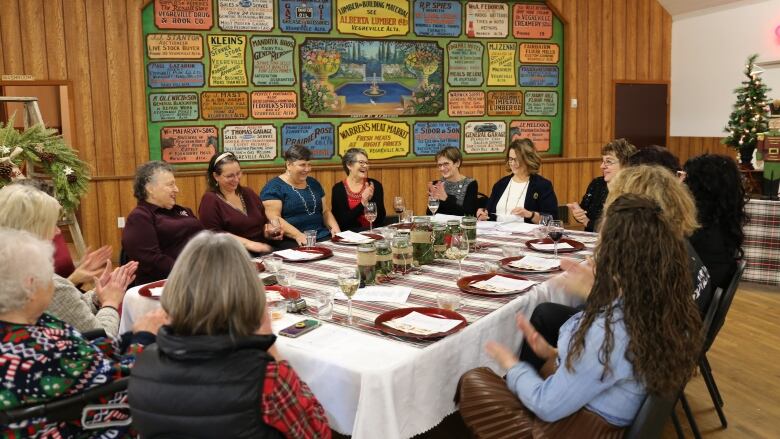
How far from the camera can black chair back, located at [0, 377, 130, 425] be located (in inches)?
63.9

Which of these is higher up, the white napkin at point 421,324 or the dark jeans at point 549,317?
the white napkin at point 421,324

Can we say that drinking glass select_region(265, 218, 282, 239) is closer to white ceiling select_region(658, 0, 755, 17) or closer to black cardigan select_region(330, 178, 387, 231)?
black cardigan select_region(330, 178, 387, 231)

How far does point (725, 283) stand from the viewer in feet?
10.2

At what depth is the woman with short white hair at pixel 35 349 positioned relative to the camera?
164cm

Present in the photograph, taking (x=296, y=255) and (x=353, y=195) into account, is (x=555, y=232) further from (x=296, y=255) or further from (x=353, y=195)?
(x=353, y=195)

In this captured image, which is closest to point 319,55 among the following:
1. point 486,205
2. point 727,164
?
point 486,205

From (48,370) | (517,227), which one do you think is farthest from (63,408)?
(517,227)

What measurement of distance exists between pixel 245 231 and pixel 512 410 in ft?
8.77

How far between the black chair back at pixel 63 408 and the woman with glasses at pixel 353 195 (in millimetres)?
3218

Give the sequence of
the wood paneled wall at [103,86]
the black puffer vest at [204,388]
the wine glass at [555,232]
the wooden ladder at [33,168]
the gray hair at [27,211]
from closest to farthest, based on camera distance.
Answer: the black puffer vest at [204,388] → the gray hair at [27,211] → the wine glass at [555,232] → the wooden ladder at [33,168] → the wood paneled wall at [103,86]

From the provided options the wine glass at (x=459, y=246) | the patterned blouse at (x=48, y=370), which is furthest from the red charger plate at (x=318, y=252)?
the patterned blouse at (x=48, y=370)

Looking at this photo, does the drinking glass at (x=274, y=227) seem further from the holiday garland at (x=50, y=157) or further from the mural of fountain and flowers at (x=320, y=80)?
the mural of fountain and flowers at (x=320, y=80)

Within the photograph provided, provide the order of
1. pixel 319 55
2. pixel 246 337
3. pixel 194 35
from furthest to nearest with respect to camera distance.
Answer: pixel 319 55 < pixel 194 35 < pixel 246 337

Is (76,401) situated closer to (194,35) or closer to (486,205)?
(486,205)
